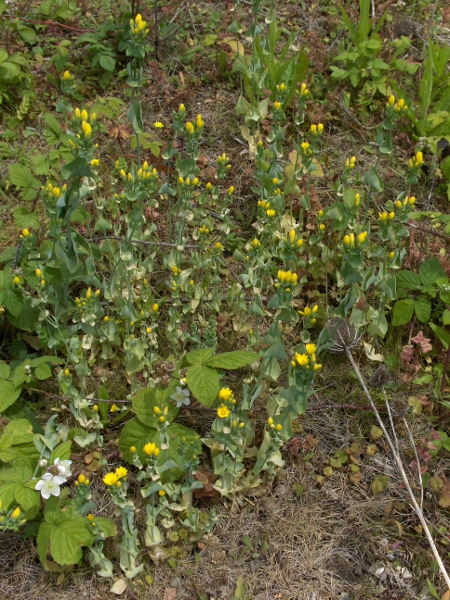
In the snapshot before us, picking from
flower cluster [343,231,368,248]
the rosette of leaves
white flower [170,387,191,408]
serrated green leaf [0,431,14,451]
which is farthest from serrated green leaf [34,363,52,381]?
flower cluster [343,231,368,248]

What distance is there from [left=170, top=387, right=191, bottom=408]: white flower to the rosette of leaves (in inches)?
0.9

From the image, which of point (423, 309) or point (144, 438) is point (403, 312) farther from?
point (144, 438)

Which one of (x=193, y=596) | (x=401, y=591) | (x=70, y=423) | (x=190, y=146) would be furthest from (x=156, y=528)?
(x=190, y=146)

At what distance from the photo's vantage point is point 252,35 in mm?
3010

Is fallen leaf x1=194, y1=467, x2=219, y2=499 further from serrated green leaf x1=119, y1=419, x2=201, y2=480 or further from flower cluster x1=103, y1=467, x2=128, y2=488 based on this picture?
flower cluster x1=103, y1=467, x2=128, y2=488

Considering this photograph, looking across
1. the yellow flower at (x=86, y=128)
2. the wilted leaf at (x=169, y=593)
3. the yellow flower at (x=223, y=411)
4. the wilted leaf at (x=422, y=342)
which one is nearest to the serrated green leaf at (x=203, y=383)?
the yellow flower at (x=223, y=411)

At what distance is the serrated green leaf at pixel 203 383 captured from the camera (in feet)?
7.55

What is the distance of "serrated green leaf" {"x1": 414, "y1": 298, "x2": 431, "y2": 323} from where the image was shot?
2.91 m

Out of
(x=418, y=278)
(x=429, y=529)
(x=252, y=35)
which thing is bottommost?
(x=429, y=529)

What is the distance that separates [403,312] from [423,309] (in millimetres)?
97

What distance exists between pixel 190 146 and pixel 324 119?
1.59m

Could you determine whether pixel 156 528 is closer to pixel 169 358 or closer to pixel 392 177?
pixel 169 358

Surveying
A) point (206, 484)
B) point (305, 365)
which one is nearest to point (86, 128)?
point (305, 365)

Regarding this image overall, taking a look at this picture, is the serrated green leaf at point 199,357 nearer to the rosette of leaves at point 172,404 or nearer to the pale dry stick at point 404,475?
the rosette of leaves at point 172,404
